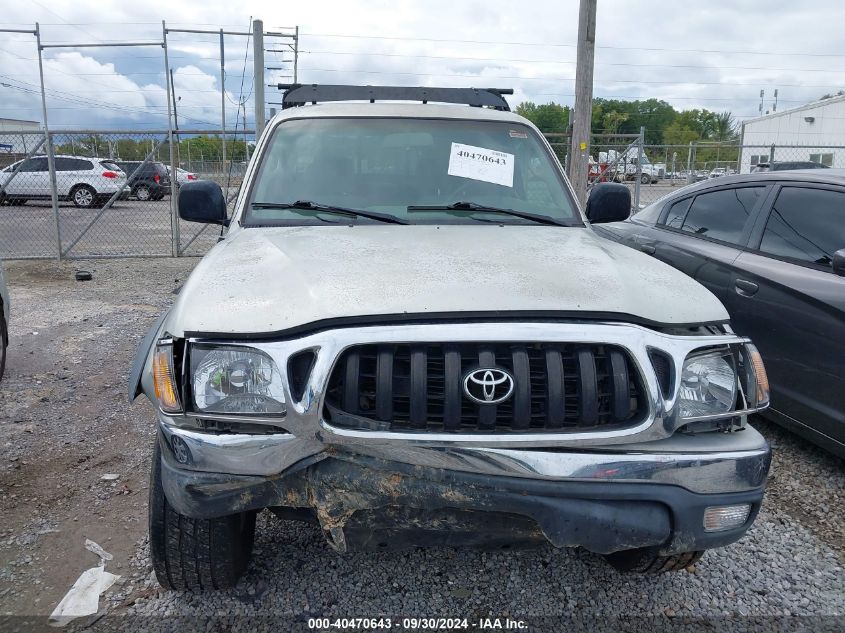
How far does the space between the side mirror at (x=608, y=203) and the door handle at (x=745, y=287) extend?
99 cm

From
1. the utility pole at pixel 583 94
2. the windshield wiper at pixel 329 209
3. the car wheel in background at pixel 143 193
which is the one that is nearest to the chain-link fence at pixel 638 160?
the utility pole at pixel 583 94

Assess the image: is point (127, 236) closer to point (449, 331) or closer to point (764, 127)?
point (449, 331)

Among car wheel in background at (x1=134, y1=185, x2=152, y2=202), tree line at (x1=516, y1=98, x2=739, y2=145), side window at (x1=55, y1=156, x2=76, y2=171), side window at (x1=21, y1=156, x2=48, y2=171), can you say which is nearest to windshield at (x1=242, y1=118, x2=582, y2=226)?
car wheel in background at (x1=134, y1=185, x2=152, y2=202)

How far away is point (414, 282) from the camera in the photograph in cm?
217

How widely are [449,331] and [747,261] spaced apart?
9.85ft

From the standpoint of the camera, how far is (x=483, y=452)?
6.33 ft

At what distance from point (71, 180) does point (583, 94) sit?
45.4 ft

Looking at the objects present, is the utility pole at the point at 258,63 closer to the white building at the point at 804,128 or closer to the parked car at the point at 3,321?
the parked car at the point at 3,321

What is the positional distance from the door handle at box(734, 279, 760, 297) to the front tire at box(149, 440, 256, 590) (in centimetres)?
317

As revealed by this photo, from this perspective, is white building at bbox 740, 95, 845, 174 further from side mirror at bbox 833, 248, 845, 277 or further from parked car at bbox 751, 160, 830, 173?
side mirror at bbox 833, 248, 845, 277

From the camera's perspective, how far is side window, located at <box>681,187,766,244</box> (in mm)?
4508

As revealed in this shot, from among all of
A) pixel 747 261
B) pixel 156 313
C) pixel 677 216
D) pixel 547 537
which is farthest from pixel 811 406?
pixel 156 313

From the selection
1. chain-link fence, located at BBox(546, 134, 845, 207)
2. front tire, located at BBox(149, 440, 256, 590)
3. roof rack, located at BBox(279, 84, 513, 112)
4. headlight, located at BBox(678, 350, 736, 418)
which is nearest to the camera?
headlight, located at BBox(678, 350, 736, 418)

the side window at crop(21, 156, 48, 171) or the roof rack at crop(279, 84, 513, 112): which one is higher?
the roof rack at crop(279, 84, 513, 112)
